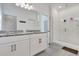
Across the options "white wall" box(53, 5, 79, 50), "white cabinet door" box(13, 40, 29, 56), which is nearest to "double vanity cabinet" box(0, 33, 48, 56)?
"white cabinet door" box(13, 40, 29, 56)

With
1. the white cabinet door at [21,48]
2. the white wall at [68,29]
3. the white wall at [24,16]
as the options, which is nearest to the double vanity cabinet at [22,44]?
the white cabinet door at [21,48]

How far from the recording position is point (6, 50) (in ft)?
6.34

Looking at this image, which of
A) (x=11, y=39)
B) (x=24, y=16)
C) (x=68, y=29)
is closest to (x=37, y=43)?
(x=24, y=16)

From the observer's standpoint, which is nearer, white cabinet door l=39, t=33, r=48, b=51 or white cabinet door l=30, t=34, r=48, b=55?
white cabinet door l=30, t=34, r=48, b=55

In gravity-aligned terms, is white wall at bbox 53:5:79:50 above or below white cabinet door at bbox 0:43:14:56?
above

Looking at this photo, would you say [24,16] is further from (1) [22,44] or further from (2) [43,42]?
(2) [43,42]

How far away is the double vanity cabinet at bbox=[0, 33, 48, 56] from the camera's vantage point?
6.28 ft

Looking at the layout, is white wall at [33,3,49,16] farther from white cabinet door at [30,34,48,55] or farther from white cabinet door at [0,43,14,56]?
white cabinet door at [0,43,14,56]

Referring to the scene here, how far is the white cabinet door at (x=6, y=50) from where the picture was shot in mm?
1871

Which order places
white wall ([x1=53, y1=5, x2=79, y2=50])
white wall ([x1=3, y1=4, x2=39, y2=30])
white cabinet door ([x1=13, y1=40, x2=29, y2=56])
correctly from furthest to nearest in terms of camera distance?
white wall ([x1=3, y1=4, x2=39, y2=30]), white wall ([x1=53, y1=5, x2=79, y2=50]), white cabinet door ([x1=13, y1=40, x2=29, y2=56])

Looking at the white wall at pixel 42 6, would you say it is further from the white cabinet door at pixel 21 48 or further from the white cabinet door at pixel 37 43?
the white cabinet door at pixel 21 48

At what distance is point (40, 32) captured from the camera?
309 centimetres

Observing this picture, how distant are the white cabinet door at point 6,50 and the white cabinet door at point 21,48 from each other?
0.43ft

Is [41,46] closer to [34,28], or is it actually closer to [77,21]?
[34,28]
